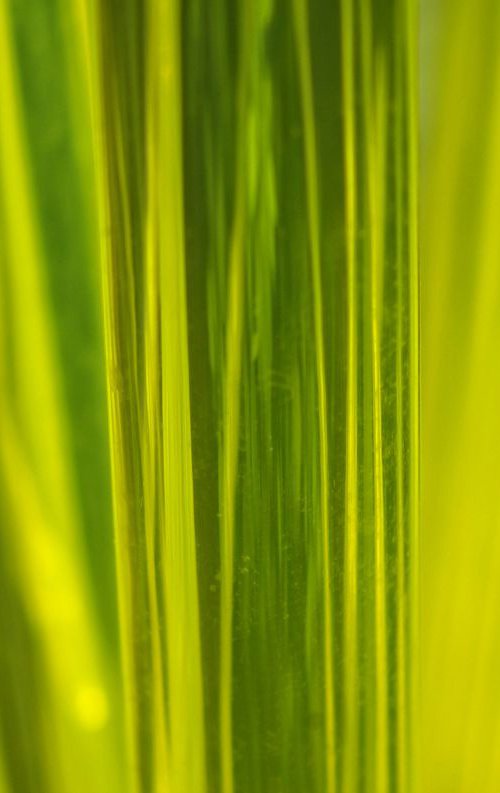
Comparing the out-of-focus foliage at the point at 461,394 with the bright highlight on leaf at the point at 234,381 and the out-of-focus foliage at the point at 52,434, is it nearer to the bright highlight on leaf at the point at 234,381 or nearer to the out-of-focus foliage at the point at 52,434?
the bright highlight on leaf at the point at 234,381

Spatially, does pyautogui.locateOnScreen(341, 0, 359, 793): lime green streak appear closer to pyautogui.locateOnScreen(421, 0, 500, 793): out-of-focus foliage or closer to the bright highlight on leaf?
the bright highlight on leaf

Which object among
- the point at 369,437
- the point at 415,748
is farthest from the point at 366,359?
the point at 415,748

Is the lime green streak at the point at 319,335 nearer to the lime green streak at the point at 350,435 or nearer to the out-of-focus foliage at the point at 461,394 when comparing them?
the lime green streak at the point at 350,435

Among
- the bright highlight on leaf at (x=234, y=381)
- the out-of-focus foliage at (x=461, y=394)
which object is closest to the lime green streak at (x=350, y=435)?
the bright highlight on leaf at (x=234, y=381)

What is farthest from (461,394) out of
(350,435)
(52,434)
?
(52,434)

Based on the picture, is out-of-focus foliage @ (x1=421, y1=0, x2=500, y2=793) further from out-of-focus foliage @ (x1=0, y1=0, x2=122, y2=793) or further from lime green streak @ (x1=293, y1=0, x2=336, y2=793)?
out-of-focus foliage @ (x1=0, y1=0, x2=122, y2=793)

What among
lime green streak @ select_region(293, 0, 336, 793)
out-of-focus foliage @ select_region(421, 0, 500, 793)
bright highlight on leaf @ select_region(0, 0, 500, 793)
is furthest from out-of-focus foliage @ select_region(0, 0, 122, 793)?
out-of-focus foliage @ select_region(421, 0, 500, 793)

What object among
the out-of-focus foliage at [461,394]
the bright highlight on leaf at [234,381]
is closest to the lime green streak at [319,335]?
the bright highlight on leaf at [234,381]

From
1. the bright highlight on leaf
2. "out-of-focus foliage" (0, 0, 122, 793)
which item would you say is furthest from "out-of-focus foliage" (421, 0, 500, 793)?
"out-of-focus foliage" (0, 0, 122, 793)

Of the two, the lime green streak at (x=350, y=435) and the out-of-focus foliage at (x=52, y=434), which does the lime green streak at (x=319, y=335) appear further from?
the out-of-focus foliage at (x=52, y=434)

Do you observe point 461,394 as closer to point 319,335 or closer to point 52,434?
point 319,335

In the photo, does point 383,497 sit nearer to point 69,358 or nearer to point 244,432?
point 244,432
